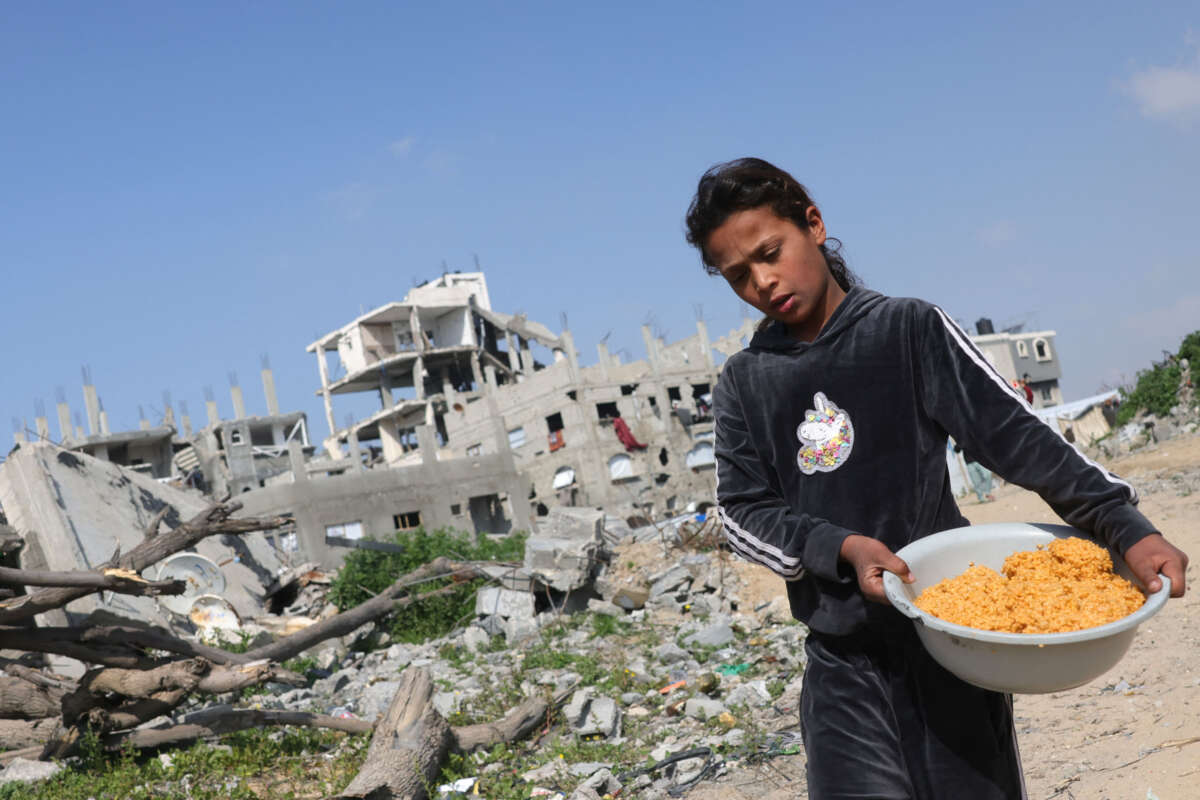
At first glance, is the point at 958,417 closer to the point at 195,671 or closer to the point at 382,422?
the point at 195,671

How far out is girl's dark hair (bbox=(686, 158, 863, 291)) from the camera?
2.15m

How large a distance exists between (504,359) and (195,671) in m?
43.6

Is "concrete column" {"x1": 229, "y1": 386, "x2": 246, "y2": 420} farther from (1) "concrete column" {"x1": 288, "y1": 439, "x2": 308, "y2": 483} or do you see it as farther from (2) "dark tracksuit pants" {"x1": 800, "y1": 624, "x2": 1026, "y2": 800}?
(2) "dark tracksuit pants" {"x1": 800, "y1": 624, "x2": 1026, "y2": 800}

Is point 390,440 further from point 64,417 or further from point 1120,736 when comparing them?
point 1120,736

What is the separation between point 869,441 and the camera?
6.81 ft

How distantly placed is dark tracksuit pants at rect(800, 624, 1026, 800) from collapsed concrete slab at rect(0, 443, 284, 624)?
37.3 ft

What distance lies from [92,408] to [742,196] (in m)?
58.2

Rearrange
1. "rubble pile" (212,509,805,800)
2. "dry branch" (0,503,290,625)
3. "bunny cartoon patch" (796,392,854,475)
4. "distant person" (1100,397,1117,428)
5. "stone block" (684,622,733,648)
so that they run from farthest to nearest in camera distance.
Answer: "distant person" (1100,397,1117,428) < "stone block" (684,622,733,648) < "dry branch" (0,503,290,625) < "rubble pile" (212,509,805,800) < "bunny cartoon patch" (796,392,854,475)

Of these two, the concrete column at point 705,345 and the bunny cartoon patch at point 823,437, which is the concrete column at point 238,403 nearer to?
the concrete column at point 705,345

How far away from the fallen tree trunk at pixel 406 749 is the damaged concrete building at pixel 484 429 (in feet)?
52.3

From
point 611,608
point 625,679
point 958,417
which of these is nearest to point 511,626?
point 611,608

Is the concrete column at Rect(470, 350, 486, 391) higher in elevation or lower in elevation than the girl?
lower

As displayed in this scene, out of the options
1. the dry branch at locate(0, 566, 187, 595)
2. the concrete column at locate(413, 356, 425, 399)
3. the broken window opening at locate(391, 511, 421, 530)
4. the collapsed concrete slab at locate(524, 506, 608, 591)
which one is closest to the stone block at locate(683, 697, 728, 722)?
the dry branch at locate(0, 566, 187, 595)

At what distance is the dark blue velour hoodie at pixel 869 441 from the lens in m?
1.98
